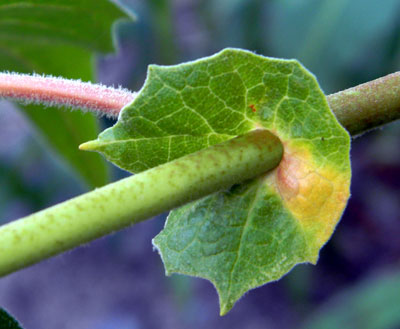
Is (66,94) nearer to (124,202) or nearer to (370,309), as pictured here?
(124,202)

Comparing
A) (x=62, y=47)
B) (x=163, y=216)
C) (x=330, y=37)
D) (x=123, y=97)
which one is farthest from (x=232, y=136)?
(x=163, y=216)

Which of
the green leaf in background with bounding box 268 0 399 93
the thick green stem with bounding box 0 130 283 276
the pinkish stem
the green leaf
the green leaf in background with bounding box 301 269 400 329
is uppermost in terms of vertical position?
the pinkish stem

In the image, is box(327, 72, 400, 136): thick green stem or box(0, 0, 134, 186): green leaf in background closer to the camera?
box(327, 72, 400, 136): thick green stem

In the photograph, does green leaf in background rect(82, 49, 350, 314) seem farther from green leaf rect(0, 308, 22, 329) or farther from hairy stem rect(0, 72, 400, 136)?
green leaf rect(0, 308, 22, 329)

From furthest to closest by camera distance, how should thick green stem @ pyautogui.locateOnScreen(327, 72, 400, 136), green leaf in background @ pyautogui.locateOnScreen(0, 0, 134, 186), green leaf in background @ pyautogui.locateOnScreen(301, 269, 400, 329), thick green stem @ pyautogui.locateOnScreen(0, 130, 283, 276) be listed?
green leaf in background @ pyautogui.locateOnScreen(301, 269, 400, 329)
green leaf in background @ pyautogui.locateOnScreen(0, 0, 134, 186)
thick green stem @ pyautogui.locateOnScreen(327, 72, 400, 136)
thick green stem @ pyautogui.locateOnScreen(0, 130, 283, 276)

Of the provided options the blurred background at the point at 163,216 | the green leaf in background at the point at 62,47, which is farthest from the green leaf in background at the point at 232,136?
the blurred background at the point at 163,216

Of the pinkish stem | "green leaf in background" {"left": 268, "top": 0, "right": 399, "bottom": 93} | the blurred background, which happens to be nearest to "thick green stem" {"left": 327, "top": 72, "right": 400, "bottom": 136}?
the pinkish stem

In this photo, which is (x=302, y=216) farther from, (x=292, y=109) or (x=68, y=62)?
(x=68, y=62)
